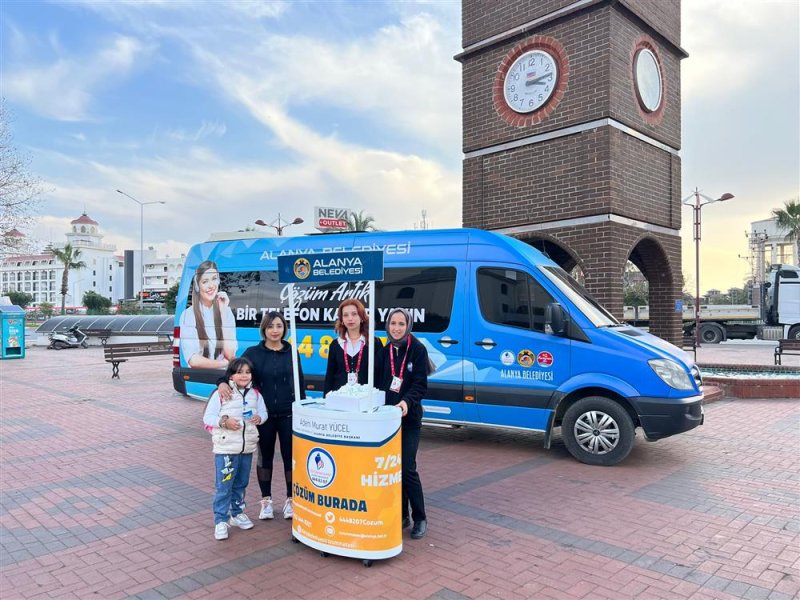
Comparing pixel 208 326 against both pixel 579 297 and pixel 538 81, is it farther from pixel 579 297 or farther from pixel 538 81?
pixel 538 81

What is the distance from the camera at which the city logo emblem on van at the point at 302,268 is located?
4.64 meters

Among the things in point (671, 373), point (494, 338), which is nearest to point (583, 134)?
point (494, 338)

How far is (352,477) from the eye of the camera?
3.97 metres

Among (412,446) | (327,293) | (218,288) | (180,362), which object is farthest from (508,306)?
(180,362)

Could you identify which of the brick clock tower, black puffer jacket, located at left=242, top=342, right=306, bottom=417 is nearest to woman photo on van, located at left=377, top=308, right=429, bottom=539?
black puffer jacket, located at left=242, top=342, right=306, bottom=417

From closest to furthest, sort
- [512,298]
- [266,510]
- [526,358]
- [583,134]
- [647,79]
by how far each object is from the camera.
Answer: [266,510] → [526,358] → [512,298] → [583,134] → [647,79]

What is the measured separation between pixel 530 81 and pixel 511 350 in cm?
567

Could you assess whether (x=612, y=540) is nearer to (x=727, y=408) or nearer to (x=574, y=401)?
(x=574, y=401)

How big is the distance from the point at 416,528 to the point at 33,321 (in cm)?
6262

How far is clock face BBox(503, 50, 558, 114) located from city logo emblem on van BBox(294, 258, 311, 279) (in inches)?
280

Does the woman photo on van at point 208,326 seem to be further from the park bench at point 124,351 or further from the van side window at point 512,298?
the park bench at point 124,351

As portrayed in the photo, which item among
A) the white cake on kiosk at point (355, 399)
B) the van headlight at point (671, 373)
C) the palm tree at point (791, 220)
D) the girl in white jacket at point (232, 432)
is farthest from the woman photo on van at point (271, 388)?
the palm tree at point (791, 220)

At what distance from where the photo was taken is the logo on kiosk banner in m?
4.04

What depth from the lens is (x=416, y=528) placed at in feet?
14.8
